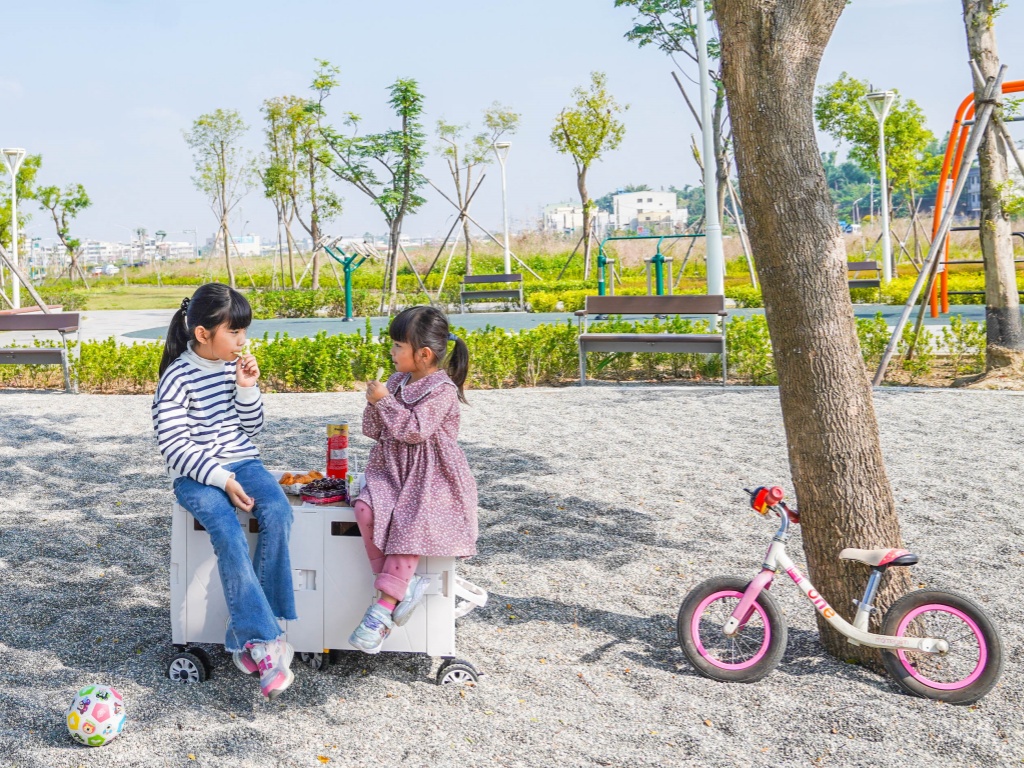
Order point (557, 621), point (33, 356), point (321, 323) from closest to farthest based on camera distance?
point (557, 621)
point (33, 356)
point (321, 323)

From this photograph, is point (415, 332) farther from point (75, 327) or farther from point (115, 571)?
point (75, 327)

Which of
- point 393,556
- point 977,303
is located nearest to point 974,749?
point 393,556

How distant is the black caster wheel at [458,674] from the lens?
3.07m

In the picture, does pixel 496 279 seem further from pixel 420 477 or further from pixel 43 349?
pixel 420 477

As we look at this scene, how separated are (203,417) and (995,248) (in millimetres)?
7345

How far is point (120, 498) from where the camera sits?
5340mm

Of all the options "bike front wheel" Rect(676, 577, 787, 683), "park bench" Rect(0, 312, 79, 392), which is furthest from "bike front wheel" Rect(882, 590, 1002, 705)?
"park bench" Rect(0, 312, 79, 392)

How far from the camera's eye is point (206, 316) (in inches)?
123

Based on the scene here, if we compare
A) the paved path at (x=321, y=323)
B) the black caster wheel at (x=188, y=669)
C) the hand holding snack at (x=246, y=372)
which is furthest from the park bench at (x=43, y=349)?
the black caster wheel at (x=188, y=669)

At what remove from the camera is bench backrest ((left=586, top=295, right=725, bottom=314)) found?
9.31 metres

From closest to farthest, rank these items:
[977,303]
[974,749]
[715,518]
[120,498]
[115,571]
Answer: [974,749] → [115,571] → [715,518] → [120,498] → [977,303]

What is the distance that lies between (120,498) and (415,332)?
2993 mm

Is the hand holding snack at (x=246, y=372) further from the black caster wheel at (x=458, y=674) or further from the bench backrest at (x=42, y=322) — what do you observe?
the bench backrest at (x=42, y=322)

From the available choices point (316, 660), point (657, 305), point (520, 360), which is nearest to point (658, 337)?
point (657, 305)
